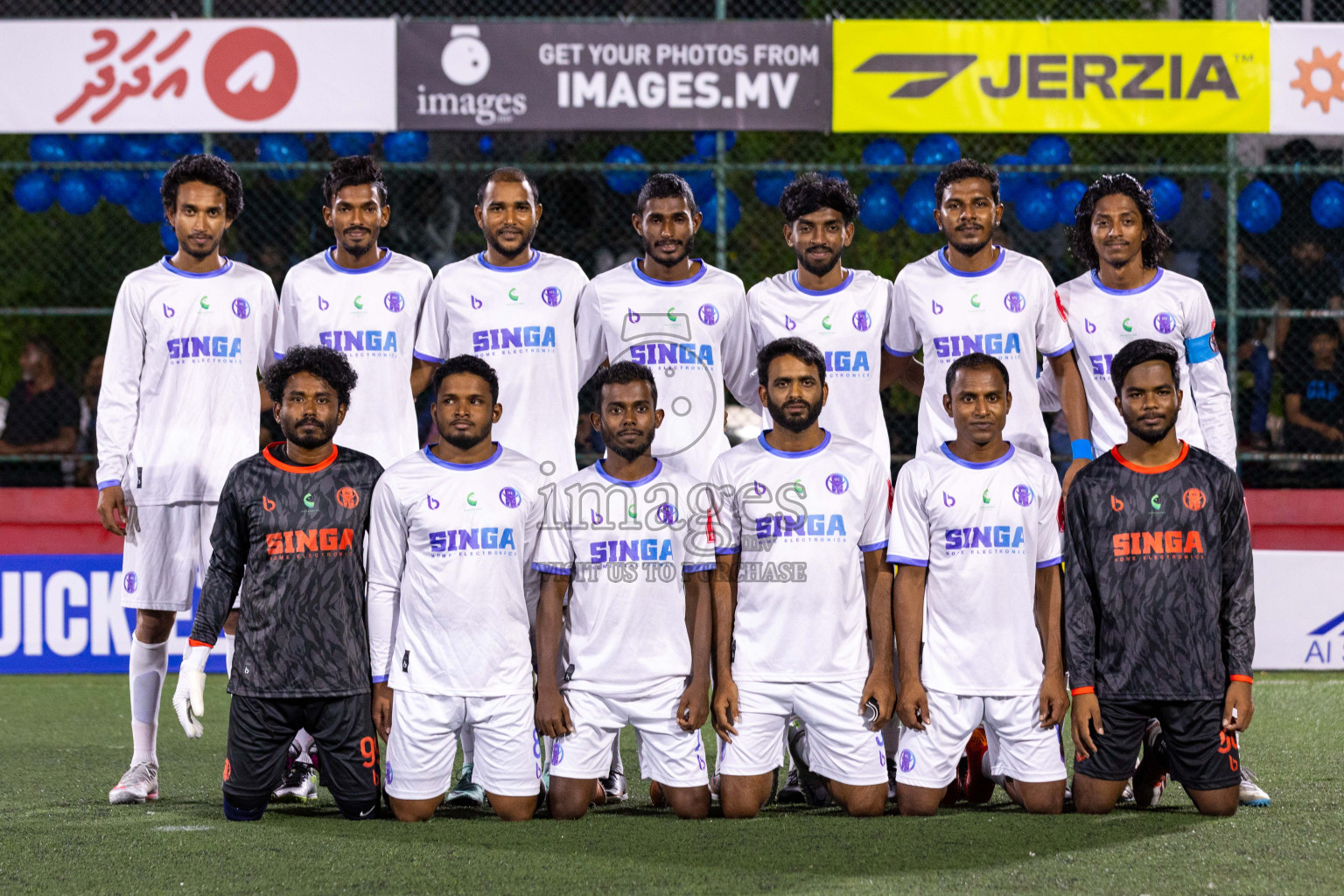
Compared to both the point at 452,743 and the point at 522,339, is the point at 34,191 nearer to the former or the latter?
the point at 522,339

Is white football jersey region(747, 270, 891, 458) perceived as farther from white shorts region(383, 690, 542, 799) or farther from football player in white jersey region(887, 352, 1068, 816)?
white shorts region(383, 690, 542, 799)

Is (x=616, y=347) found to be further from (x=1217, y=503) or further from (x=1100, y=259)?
(x=1217, y=503)

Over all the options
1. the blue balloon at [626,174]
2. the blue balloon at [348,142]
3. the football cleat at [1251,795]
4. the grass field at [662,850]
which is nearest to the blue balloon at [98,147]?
→ the blue balloon at [348,142]

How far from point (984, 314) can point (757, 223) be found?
1024 cm

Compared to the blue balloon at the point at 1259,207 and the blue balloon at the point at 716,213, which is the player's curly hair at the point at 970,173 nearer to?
the blue balloon at the point at 716,213

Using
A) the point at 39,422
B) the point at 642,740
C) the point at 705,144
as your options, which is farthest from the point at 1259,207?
the point at 39,422

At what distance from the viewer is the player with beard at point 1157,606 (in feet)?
16.5

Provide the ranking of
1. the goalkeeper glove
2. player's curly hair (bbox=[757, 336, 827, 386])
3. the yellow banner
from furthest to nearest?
the yellow banner
player's curly hair (bbox=[757, 336, 827, 386])
the goalkeeper glove

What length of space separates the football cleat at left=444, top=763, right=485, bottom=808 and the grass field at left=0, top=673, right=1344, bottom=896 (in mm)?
203

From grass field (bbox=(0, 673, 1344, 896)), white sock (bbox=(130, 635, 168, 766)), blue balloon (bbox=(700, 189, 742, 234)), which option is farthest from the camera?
blue balloon (bbox=(700, 189, 742, 234))

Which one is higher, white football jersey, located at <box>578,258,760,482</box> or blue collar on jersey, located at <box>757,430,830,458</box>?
white football jersey, located at <box>578,258,760,482</box>

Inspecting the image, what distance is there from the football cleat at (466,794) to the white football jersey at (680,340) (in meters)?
1.35

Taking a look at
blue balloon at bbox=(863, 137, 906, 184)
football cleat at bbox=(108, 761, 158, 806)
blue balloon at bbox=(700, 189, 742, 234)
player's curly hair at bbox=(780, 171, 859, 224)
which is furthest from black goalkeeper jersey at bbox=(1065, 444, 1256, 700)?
blue balloon at bbox=(863, 137, 906, 184)

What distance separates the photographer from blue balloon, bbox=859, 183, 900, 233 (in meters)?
10.4
